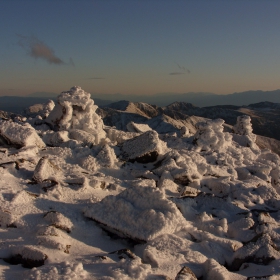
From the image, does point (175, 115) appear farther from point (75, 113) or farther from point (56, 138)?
point (56, 138)

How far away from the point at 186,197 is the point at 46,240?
533 cm

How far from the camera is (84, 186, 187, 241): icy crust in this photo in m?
8.09

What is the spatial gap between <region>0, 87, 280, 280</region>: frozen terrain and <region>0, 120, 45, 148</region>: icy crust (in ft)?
0.14

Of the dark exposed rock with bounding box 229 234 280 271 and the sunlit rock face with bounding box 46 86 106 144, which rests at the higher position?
the sunlit rock face with bounding box 46 86 106 144

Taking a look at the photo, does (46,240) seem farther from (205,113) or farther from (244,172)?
(205,113)

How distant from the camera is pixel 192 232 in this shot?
8.62 metres

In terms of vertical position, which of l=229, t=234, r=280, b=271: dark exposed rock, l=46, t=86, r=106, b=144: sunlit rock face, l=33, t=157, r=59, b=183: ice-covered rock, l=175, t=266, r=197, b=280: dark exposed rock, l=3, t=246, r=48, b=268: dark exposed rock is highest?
l=46, t=86, r=106, b=144: sunlit rock face

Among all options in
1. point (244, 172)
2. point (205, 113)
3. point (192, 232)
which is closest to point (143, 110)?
point (205, 113)

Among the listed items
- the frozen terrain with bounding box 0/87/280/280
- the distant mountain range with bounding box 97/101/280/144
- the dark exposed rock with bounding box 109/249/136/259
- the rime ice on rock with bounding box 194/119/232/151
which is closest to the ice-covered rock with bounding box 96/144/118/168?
the frozen terrain with bounding box 0/87/280/280

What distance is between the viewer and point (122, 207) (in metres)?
8.66

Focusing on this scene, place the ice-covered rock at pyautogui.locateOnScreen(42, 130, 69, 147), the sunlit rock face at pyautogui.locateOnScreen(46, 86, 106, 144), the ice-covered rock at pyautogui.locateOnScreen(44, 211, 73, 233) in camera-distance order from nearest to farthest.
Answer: the ice-covered rock at pyautogui.locateOnScreen(44, 211, 73, 233)
the ice-covered rock at pyautogui.locateOnScreen(42, 130, 69, 147)
the sunlit rock face at pyautogui.locateOnScreen(46, 86, 106, 144)

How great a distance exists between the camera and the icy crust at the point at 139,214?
8086mm

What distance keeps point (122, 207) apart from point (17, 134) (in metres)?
6.48

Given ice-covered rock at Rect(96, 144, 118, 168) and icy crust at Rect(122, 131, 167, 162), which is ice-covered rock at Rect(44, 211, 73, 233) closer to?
ice-covered rock at Rect(96, 144, 118, 168)
